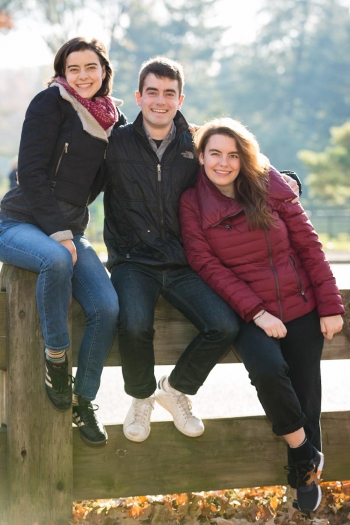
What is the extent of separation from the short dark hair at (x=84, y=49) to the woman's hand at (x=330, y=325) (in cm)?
182

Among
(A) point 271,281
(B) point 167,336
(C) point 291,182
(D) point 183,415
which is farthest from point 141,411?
(C) point 291,182

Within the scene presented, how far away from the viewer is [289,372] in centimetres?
420

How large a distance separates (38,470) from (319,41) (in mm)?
61031

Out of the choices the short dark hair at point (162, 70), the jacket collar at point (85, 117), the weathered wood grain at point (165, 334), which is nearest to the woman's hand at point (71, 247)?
the weathered wood grain at point (165, 334)

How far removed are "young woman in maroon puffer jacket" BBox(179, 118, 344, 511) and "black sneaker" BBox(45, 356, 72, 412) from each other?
2.86ft

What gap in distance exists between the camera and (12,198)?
14.3 ft

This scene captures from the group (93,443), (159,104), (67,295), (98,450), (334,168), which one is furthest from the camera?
(334,168)

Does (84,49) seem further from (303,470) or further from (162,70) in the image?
(303,470)

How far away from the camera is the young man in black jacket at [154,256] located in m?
4.03

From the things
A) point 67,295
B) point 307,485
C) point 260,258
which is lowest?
point 307,485

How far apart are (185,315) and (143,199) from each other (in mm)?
710

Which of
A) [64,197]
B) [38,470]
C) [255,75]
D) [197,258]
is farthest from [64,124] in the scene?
[255,75]

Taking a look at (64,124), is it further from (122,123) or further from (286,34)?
(286,34)

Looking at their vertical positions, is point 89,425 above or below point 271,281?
below
